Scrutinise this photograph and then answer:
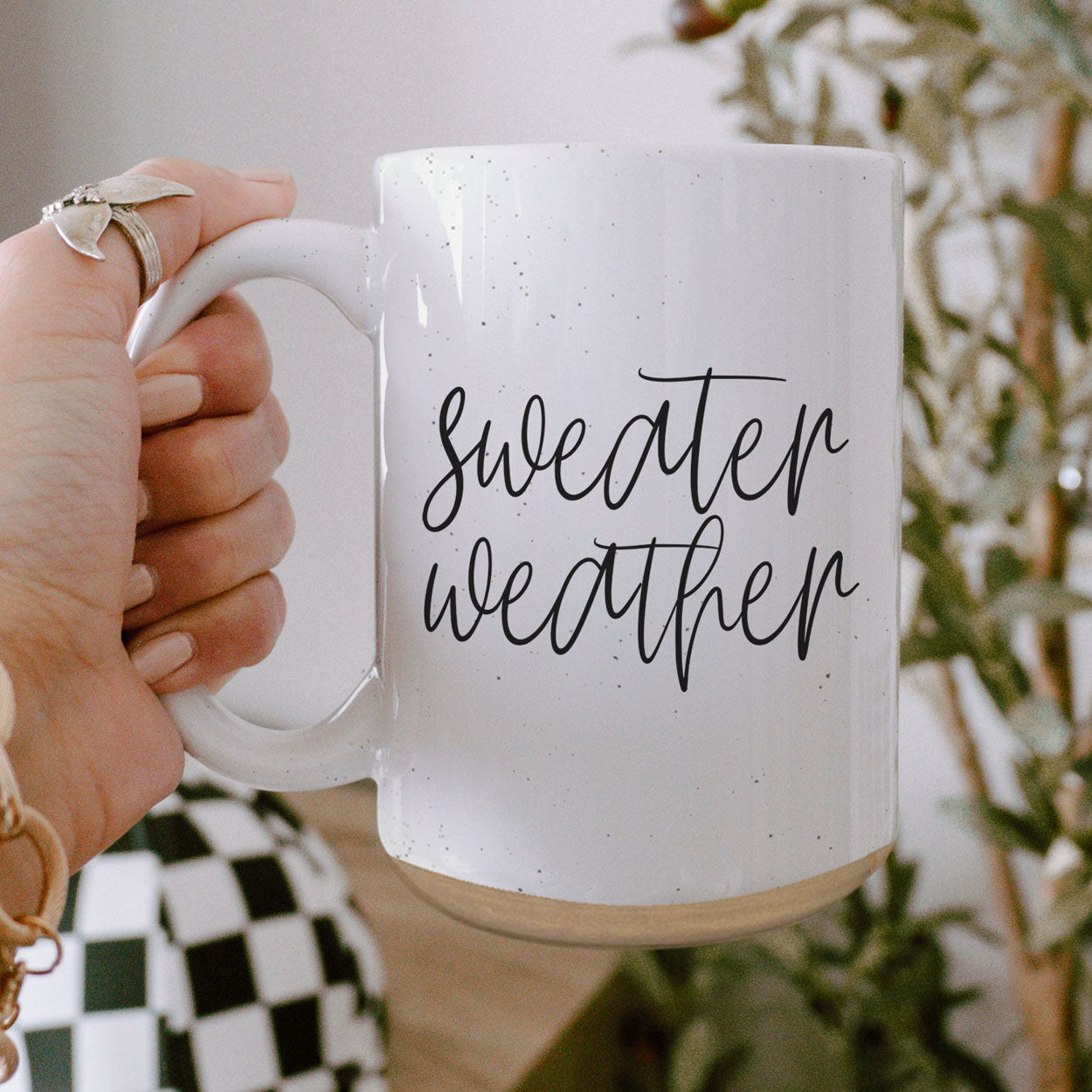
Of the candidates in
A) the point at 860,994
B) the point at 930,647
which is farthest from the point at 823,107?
the point at 860,994

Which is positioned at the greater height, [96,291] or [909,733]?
[96,291]

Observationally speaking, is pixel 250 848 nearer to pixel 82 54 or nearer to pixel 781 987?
pixel 781 987

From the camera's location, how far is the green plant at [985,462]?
845mm

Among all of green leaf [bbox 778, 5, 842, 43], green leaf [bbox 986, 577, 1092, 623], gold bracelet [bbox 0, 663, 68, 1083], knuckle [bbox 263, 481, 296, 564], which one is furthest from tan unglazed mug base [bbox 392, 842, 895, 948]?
green leaf [bbox 778, 5, 842, 43]

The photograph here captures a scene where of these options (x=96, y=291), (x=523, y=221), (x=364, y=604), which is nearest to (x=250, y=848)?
(x=364, y=604)

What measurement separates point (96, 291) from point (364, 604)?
1.10 m

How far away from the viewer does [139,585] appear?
1.77ft

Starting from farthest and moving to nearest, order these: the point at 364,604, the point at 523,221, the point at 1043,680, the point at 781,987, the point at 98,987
A: the point at 364,604, the point at 781,987, the point at 1043,680, the point at 98,987, the point at 523,221

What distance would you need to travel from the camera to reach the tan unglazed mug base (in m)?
0.41

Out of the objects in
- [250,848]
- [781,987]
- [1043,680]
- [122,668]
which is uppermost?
[122,668]

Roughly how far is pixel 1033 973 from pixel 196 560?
0.85 metres

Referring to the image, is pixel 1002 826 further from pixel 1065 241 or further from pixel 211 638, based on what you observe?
pixel 211 638

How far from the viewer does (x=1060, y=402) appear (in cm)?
90

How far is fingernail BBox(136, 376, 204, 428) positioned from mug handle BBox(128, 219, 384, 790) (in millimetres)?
64
